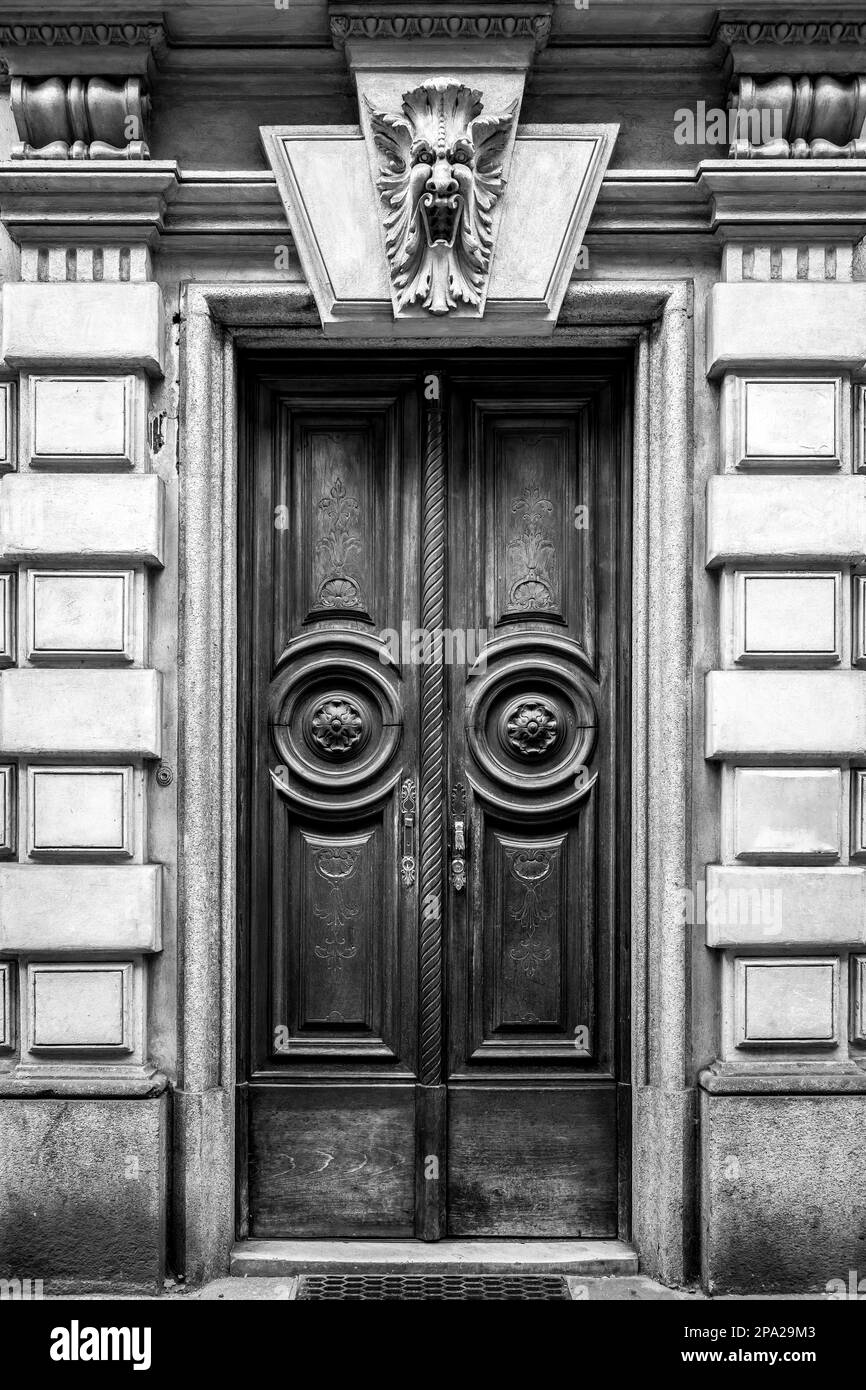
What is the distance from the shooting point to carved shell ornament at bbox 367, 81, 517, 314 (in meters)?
4.85

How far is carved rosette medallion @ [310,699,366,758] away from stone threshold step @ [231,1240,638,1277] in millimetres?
2060

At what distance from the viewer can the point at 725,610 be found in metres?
4.95

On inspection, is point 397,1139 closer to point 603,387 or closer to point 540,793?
point 540,793

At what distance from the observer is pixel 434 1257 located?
5.04m

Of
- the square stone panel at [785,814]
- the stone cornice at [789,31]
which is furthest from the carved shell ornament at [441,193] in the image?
the square stone panel at [785,814]

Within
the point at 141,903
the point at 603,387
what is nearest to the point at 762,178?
the point at 603,387

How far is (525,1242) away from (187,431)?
368cm

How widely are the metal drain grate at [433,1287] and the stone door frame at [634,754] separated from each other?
16.4 inches

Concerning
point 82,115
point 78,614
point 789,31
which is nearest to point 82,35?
point 82,115

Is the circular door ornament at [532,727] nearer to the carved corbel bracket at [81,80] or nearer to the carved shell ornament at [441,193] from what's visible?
the carved shell ornament at [441,193]

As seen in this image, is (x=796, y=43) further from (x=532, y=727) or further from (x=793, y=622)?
(x=532, y=727)

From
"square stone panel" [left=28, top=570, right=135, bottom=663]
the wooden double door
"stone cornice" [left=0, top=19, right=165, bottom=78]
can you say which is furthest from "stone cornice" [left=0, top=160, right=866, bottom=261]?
"square stone panel" [left=28, top=570, right=135, bottom=663]

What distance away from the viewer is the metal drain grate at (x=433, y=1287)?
4770mm

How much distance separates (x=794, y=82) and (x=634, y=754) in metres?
2.82
